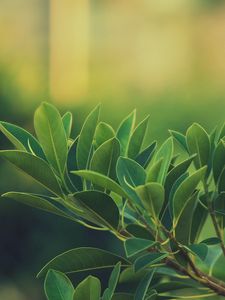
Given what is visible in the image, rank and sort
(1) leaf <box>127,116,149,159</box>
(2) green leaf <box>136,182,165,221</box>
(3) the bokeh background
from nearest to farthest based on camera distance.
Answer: (2) green leaf <box>136,182,165,221</box> → (1) leaf <box>127,116,149,159</box> → (3) the bokeh background

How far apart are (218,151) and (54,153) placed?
0.12 meters

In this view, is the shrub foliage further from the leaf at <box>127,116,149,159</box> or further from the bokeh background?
the bokeh background

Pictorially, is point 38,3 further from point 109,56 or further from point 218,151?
point 218,151

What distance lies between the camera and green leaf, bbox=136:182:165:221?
0.56 metres

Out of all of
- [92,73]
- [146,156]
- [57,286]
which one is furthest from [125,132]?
[92,73]

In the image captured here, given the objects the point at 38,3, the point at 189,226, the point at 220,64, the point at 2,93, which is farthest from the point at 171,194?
→ the point at 38,3

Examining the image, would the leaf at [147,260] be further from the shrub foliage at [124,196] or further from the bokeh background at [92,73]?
the bokeh background at [92,73]

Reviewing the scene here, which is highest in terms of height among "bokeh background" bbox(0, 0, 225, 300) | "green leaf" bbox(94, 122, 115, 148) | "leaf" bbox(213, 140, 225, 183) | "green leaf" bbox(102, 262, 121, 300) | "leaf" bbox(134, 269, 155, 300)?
"green leaf" bbox(94, 122, 115, 148)

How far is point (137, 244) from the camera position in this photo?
572 mm

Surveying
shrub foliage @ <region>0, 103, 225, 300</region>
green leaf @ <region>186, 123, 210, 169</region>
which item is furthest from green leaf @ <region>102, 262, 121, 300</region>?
green leaf @ <region>186, 123, 210, 169</region>

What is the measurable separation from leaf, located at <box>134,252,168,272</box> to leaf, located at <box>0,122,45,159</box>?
127 mm

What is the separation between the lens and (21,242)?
1869 millimetres

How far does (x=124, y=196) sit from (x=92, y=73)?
15.5 feet

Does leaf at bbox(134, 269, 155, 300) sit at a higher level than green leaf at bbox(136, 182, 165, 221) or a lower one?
lower
